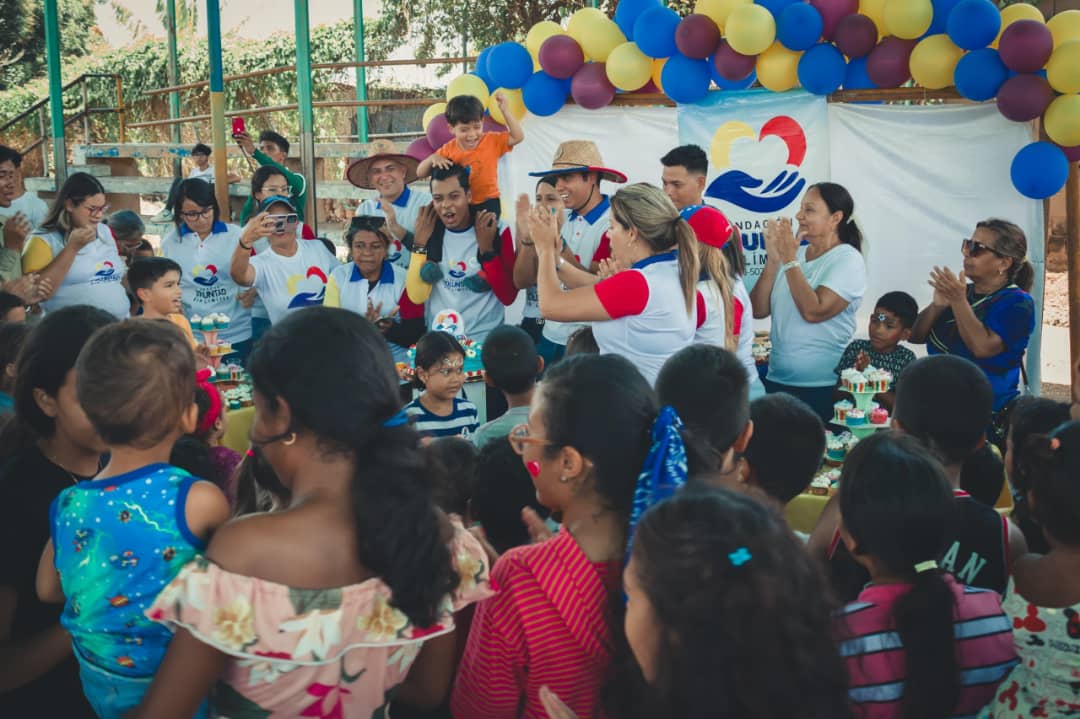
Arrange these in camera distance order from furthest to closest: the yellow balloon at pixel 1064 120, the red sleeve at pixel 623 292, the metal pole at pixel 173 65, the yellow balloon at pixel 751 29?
the metal pole at pixel 173 65 < the yellow balloon at pixel 751 29 < the yellow balloon at pixel 1064 120 < the red sleeve at pixel 623 292

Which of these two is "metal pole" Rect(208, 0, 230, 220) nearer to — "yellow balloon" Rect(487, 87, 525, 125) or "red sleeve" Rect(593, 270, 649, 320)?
"yellow balloon" Rect(487, 87, 525, 125)

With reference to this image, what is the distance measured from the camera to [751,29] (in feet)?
16.7

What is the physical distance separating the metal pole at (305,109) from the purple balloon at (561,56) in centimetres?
238

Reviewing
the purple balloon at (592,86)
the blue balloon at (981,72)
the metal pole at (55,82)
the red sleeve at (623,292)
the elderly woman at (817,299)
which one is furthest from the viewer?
the metal pole at (55,82)

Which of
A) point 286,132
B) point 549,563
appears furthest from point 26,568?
point 286,132

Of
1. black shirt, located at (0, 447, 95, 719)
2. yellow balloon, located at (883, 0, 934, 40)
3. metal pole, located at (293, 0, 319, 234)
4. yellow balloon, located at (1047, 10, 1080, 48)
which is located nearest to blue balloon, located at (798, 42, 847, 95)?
yellow balloon, located at (883, 0, 934, 40)

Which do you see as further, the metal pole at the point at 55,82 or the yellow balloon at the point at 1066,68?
the metal pole at the point at 55,82

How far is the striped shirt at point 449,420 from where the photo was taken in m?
3.41

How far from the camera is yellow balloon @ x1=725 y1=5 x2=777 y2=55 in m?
5.08

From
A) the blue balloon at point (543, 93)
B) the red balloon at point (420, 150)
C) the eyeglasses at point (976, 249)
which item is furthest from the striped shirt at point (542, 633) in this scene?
the red balloon at point (420, 150)

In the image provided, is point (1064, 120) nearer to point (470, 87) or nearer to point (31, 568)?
point (470, 87)

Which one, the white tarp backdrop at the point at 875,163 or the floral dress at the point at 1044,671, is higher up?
the white tarp backdrop at the point at 875,163

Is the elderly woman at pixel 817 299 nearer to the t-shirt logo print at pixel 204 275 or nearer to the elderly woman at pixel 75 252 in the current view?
the t-shirt logo print at pixel 204 275

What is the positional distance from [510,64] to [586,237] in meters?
2.10
